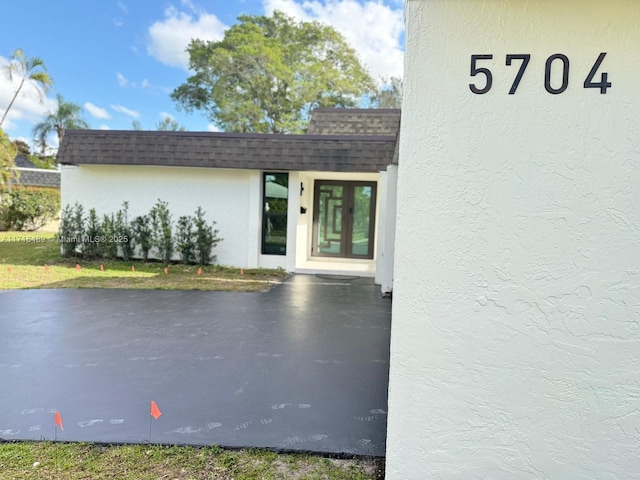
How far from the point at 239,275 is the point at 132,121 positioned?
2770 centimetres

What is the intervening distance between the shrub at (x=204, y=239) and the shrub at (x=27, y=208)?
35.7 ft

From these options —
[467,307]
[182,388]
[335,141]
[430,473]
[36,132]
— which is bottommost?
[182,388]

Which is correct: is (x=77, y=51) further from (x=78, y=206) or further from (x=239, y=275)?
(x=239, y=275)

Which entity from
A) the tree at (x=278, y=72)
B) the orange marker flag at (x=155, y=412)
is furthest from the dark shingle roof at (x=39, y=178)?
the orange marker flag at (x=155, y=412)

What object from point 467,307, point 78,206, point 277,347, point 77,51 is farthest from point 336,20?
point 467,307

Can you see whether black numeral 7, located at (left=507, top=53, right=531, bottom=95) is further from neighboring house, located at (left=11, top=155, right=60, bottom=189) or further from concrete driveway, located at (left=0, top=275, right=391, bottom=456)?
neighboring house, located at (left=11, top=155, right=60, bottom=189)

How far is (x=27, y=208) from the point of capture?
53.0ft

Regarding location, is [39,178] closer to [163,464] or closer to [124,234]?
[124,234]

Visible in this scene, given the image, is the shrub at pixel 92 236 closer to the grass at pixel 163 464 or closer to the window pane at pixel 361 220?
the window pane at pixel 361 220

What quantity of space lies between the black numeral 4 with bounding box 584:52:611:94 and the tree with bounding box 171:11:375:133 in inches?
906

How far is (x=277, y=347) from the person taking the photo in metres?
4.32

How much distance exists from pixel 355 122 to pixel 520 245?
37.3ft

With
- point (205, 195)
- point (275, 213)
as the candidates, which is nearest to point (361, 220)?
point (275, 213)

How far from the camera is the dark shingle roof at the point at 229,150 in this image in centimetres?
923
